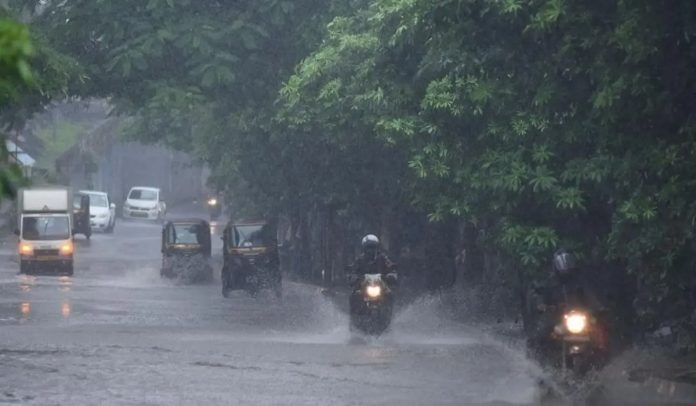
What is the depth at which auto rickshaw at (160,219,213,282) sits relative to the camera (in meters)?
40.5

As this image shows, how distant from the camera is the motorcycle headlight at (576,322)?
13.3 meters

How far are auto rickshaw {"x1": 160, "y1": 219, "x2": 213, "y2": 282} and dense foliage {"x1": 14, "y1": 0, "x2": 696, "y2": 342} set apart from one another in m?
8.04

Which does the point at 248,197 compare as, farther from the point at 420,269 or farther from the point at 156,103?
the point at 156,103

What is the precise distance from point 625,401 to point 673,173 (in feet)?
9.87

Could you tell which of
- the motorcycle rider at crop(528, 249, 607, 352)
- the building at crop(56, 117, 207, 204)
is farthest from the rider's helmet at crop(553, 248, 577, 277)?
the building at crop(56, 117, 207, 204)

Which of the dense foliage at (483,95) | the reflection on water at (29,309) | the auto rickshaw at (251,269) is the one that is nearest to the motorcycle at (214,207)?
the auto rickshaw at (251,269)

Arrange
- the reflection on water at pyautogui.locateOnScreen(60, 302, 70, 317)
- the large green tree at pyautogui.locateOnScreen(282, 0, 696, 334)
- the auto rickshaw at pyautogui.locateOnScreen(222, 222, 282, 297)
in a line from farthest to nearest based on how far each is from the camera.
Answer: the auto rickshaw at pyautogui.locateOnScreen(222, 222, 282, 297) → the reflection on water at pyautogui.locateOnScreen(60, 302, 70, 317) → the large green tree at pyautogui.locateOnScreen(282, 0, 696, 334)

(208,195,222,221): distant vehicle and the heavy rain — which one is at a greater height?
(208,195,222,221): distant vehicle

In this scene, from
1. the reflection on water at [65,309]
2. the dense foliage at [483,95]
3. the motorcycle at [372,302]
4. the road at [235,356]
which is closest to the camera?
the road at [235,356]

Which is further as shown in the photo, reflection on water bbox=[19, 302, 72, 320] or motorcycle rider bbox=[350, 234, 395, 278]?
reflection on water bbox=[19, 302, 72, 320]

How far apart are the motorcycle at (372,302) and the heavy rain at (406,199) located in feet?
0.15

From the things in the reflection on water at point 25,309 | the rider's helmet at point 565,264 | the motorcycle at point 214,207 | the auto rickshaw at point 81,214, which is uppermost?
the motorcycle at point 214,207

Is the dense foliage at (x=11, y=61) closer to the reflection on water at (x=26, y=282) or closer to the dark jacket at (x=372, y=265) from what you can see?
the dark jacket at (x=372, y=265)

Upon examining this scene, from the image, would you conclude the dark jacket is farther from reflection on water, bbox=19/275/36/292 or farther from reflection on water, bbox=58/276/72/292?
reflection on water, bbox=19/275/36/292
